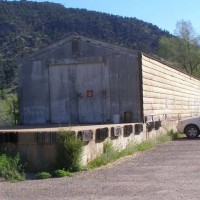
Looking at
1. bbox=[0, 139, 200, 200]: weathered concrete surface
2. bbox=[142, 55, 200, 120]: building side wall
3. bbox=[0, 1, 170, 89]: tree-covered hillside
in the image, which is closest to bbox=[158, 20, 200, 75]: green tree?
bbox=[0, 1, 170, 89]: tree-covered hillside

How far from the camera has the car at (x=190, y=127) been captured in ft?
→ 70.4

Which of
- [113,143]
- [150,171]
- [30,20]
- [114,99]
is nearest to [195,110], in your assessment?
[114,99]

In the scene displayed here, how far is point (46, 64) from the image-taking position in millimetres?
19766

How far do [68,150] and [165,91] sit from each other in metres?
12.8

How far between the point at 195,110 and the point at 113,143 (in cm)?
1977

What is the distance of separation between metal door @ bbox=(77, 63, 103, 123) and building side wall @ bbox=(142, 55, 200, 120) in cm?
187

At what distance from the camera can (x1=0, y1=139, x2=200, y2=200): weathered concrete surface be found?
8.27 m

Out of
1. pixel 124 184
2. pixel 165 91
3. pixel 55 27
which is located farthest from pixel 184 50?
pixel 124 184

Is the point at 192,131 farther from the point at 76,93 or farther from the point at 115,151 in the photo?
the point at 115,151

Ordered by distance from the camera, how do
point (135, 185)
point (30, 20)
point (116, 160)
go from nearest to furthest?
point (135, 185), point (116, 160), point (30, 20)

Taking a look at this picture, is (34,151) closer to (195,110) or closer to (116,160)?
(116,160)

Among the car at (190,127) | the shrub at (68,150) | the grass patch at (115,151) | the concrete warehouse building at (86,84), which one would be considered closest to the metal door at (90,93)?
the concrete warehouse building at (86,84)

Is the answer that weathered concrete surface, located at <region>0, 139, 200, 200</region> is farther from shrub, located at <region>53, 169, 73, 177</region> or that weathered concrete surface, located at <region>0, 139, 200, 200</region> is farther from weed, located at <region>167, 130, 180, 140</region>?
weed, located at <region>167, 130, 180, 140</region>

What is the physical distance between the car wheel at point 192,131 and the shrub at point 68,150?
11479 mm
